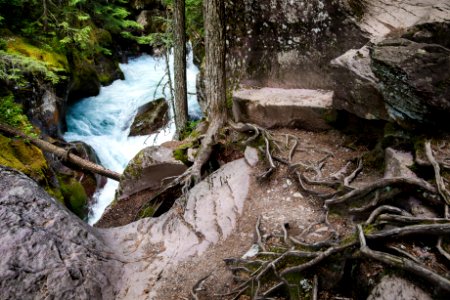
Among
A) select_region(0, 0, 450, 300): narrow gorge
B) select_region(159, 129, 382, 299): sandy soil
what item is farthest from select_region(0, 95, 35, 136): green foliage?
select_region(159, 129, 382, 299): sandy soil

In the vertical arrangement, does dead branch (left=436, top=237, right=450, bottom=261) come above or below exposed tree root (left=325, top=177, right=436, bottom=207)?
above

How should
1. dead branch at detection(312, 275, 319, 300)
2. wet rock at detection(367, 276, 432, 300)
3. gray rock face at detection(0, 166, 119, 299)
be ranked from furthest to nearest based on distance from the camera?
gray rock face at detection(0, 166, 119, 299)
dead branch at detection(312, 275, 319, 300)
wet rock at detection(367, 276, 432, 300)

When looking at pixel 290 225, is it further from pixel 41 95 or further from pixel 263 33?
pixel 41 95

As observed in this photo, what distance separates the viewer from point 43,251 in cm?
448

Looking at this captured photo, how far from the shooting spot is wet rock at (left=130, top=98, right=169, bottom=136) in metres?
14.3

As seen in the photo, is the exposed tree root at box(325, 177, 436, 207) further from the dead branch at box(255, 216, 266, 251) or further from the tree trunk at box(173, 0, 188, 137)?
the tree trunk at box(173, 0, 188, 137)

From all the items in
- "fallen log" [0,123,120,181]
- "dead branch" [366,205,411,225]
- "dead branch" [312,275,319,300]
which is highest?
Result: "dead branch" [366,205,411,225]

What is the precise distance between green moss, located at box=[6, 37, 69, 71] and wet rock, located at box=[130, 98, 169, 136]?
3461mm

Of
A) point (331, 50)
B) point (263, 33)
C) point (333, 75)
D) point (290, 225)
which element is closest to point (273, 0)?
point (263, 33)

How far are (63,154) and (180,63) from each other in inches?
179

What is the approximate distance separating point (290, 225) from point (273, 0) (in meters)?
6.12

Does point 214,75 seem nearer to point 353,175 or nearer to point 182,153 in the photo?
point 182,153

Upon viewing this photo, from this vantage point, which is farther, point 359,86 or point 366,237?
point 359,86

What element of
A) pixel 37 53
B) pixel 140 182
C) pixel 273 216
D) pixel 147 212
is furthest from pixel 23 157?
pixel 273 216
